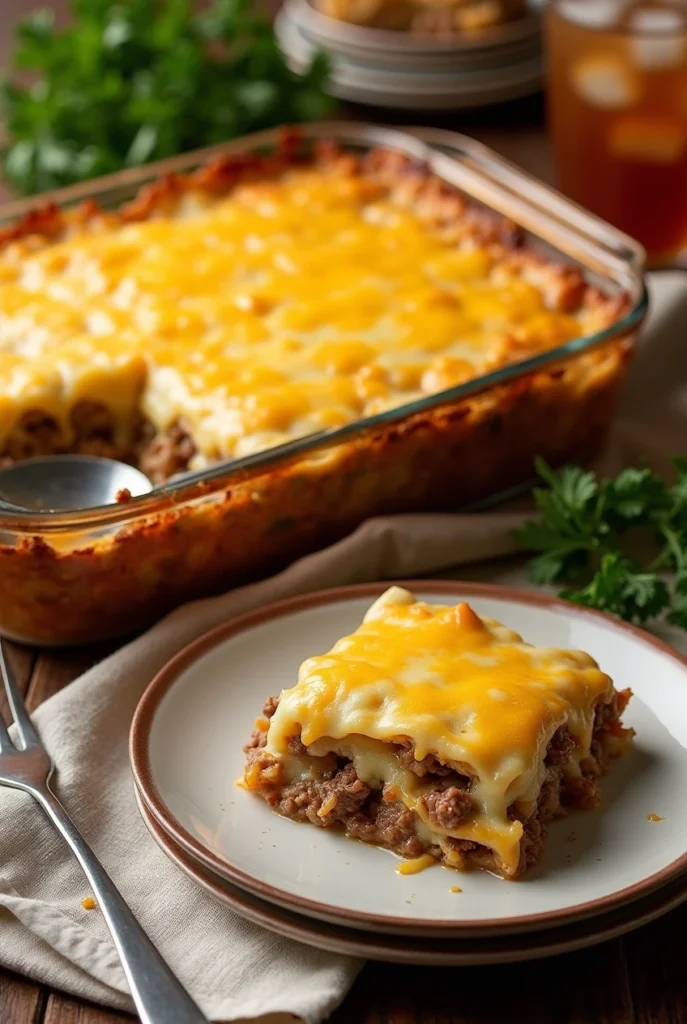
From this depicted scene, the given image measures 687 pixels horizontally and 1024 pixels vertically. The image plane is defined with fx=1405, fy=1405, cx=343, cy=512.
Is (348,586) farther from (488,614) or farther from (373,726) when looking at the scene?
(373,726)

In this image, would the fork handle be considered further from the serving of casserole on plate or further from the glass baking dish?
the glass baking dish

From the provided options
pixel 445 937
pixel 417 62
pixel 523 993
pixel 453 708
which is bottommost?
pixel 417 62

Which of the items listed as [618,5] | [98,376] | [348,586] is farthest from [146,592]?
[618,5]

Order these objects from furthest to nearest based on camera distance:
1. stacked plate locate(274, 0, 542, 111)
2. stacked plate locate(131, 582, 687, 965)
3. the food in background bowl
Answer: the food in background bowl → stacked plate locate(274, 0, 542, 111) → stacked plate locate(131, 582, 687, 965)

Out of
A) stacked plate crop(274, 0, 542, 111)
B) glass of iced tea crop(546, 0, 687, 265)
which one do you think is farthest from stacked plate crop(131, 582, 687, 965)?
stacked plate crop(274, 0, 542, 111)

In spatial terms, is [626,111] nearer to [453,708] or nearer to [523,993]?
[453,708]

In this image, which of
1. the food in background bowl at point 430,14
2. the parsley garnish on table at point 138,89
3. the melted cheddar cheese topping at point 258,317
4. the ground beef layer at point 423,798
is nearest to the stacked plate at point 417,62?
the food in background bowl at point 430,14

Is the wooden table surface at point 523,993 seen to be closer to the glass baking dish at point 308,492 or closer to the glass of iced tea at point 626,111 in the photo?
the glass baking dish at point 308,492

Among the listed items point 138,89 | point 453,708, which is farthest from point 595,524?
point 138,89
